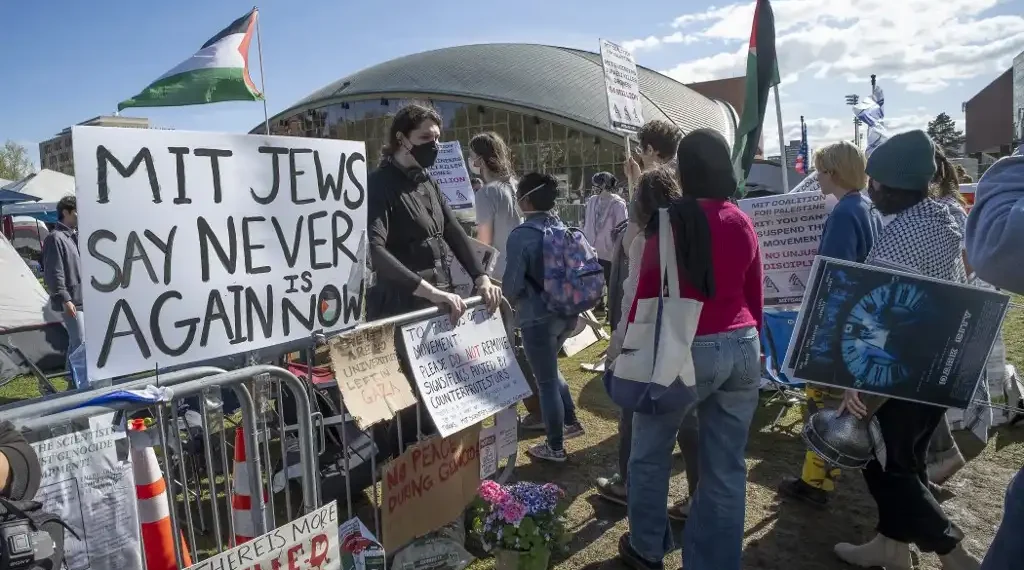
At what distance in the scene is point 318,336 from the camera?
2.51m

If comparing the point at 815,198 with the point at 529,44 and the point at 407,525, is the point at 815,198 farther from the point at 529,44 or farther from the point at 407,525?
the point at 529,44

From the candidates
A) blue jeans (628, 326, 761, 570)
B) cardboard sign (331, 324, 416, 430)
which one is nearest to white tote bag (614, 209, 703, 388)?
blue jeans (628, 326, 761, 570)

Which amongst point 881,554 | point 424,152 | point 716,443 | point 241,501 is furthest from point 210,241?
point 881,554

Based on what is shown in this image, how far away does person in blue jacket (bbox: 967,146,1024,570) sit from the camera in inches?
53.5

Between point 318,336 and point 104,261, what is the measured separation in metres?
0.76

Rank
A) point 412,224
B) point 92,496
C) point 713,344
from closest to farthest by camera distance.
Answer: point 92,496 < point 713,344 < point 412,224

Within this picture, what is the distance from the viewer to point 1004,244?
1370 millimetres

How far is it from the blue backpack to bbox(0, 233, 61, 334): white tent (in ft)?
21.2

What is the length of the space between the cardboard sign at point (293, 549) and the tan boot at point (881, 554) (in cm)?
233

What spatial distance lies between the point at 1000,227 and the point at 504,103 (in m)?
37.7

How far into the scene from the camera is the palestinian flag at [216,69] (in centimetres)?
426

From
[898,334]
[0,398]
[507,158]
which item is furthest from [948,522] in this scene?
[0,398]

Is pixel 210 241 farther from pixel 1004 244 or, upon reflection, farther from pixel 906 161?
pixel 906 161

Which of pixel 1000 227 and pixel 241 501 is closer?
pixel 1000 227
